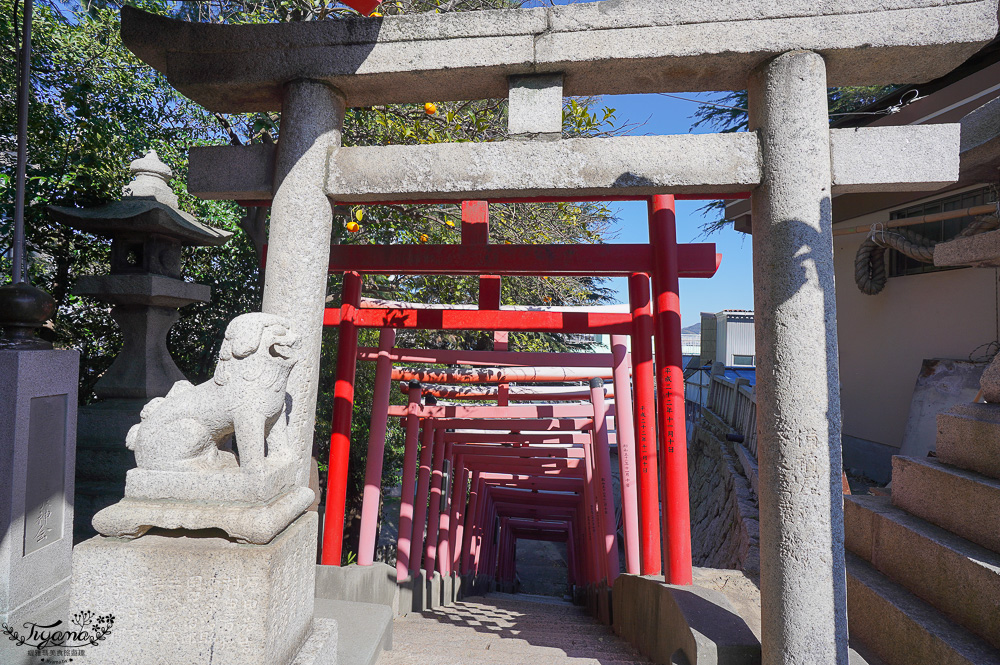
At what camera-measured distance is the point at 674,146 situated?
2.87 meters

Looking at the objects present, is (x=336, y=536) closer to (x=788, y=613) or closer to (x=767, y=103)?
(x=788, y=613)

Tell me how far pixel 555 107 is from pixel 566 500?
532 inches

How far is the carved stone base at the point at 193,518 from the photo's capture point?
2096mm

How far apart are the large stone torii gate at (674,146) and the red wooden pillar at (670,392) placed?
0.91 metres

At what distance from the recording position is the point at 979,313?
24.1 ft

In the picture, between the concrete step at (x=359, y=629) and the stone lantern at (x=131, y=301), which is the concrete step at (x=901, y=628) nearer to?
the concrete step at (x=359, y=629)

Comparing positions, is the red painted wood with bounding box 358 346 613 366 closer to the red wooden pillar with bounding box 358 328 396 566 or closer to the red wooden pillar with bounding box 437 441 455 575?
the red wooden pillar with bounding box 358 328 396 566

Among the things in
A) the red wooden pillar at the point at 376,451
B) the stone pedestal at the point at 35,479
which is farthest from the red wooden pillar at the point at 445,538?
the stone pedestal at the point at 35,479

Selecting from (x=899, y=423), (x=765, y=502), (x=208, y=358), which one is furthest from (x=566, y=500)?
(x=765, y=502)

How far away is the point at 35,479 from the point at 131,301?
2082 millimetres

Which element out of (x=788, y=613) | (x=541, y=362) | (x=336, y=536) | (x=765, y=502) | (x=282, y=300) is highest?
(x=282, y=300)

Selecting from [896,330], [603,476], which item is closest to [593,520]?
[603,476]

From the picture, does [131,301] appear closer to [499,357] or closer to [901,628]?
[499,357]

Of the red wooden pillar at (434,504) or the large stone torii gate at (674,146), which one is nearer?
the large stone torii gate at (674,146)
